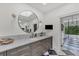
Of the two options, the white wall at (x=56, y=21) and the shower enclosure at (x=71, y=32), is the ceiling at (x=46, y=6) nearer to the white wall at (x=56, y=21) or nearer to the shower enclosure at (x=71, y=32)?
the white wall at (x=56, y=21)

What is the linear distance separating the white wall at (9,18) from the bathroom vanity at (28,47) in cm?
21

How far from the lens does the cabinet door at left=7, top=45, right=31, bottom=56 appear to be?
135cm

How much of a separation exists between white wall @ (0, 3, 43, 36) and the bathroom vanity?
0.70 ft

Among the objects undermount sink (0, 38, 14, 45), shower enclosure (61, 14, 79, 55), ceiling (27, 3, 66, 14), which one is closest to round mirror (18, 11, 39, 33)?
ceiling (27, 3, 66, 14)

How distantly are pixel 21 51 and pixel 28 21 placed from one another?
593mm

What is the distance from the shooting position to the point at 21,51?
59.9 inches

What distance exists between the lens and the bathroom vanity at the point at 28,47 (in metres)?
1.32

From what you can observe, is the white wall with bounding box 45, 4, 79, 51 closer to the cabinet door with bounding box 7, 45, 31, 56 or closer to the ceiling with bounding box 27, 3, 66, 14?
the ceiling with bounding box 27, 3, 66, 14

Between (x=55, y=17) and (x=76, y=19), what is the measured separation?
13.5 inches

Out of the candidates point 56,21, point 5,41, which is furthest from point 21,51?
point 56,21

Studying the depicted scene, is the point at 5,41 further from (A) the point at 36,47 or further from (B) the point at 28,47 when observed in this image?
(A) the point at 36,47

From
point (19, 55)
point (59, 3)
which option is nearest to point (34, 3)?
point (59, 3)

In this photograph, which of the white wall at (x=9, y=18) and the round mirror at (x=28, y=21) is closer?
the white wall at (x=9, y=18)

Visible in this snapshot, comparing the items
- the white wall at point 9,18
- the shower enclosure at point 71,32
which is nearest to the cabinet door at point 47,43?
the shower enclosure at point 71,32
